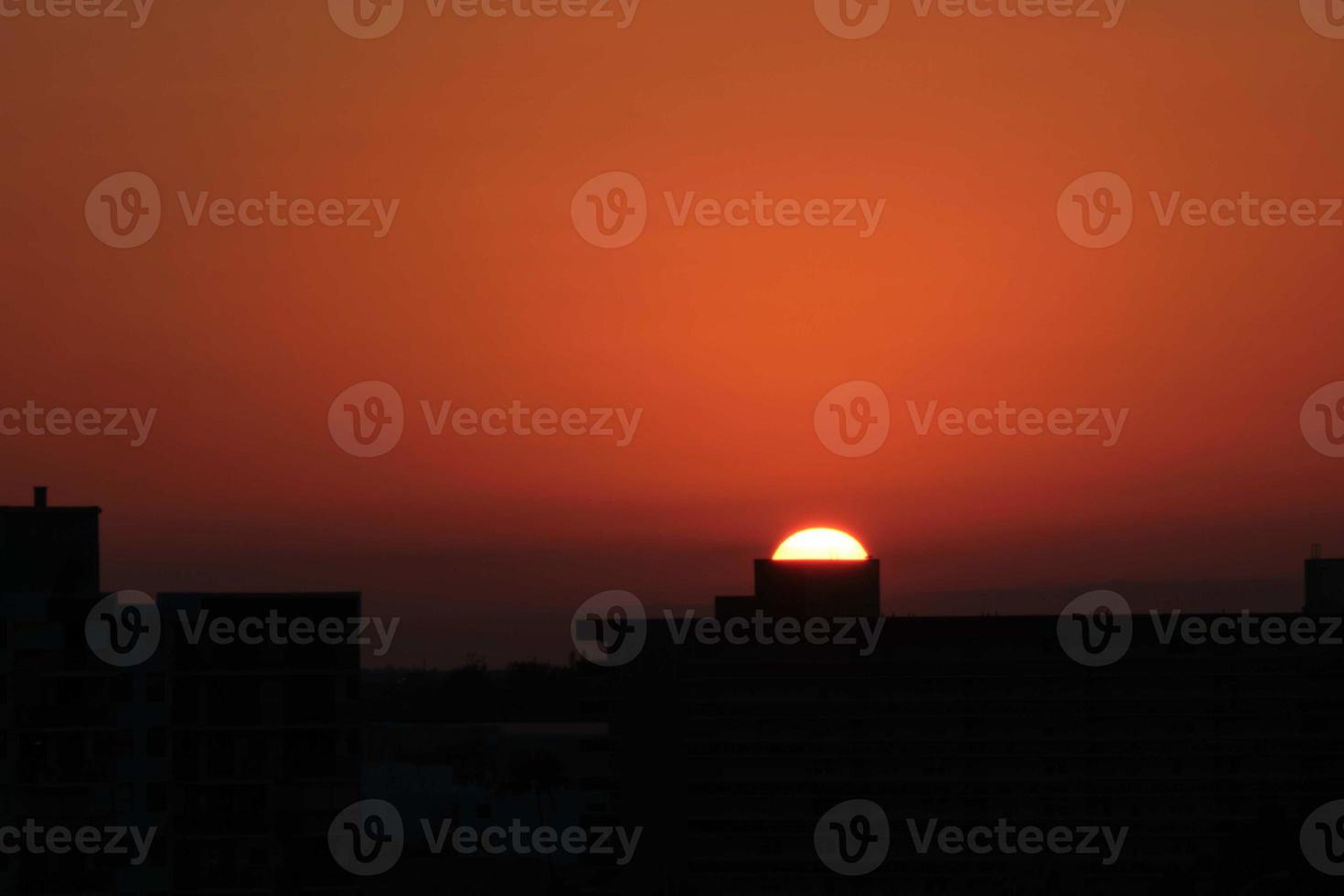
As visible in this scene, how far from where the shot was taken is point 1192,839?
102938 millimetres

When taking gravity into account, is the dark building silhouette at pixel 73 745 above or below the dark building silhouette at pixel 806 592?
below

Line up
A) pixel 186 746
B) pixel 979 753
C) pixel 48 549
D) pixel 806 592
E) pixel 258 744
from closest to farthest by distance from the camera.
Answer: pixel 258 744
pixel 186 746
pixel 48 549
pixel 979 753
pixel 806 592

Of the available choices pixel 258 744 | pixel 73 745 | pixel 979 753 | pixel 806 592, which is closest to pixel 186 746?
pixel 258 744

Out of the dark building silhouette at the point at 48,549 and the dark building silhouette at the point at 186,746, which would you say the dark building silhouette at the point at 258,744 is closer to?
the dark building silhouette at the point at 186,746

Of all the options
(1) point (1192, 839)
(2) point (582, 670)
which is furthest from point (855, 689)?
(2) point (582, 670)

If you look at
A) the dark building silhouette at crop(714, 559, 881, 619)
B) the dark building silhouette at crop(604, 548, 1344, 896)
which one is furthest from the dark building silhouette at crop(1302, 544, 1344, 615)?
the dark building silhouette at crop(714, 559, 881, 619)

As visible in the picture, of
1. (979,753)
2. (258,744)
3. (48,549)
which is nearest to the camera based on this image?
(258,744)

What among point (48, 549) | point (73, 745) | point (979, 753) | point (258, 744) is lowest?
point (258, 744)

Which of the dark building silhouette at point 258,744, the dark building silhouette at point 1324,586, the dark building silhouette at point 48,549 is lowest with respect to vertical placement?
the dark building silhouette at point 258,744

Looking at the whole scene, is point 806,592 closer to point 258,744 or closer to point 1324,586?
point 1324,586

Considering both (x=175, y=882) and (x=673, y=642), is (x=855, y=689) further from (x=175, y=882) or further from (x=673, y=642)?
(x=175, y=882)

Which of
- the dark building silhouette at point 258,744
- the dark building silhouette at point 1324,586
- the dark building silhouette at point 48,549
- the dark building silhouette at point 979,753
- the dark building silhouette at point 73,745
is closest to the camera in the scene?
the dark building silhouette at point 73,745

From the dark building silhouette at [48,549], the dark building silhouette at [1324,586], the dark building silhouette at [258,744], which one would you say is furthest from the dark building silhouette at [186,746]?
the dark building silhouette at [1324,586]

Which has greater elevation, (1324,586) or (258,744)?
(1324,586)
